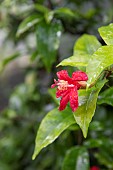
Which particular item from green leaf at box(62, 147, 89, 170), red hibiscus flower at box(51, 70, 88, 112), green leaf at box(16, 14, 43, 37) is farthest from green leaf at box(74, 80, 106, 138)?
green leaf at box(16, 14, 43, 37)

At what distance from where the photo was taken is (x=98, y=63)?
822mm

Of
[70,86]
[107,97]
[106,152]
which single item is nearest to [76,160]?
[106,152]

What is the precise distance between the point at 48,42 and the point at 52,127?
43 centimetres

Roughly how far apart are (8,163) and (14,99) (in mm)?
352

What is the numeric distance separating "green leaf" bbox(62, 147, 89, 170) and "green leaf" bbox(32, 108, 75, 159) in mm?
215

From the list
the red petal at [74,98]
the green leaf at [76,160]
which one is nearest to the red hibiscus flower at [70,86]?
the red petal at [74,98]

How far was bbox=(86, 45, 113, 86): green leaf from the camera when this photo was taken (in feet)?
2.66

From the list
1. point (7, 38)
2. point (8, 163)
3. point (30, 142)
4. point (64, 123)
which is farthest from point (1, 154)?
point (64, 123)

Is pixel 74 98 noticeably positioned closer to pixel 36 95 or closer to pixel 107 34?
pixel 107 34

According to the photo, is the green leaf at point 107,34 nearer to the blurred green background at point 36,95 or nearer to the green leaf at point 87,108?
the green leaf at point 87,108

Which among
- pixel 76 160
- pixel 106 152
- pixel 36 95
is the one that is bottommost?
pixel 36 95

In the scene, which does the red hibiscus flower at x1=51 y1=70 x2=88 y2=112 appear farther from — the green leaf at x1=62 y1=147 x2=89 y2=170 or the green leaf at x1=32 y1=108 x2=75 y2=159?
the green leaf at x1=62 y1=147 x2=89 y2=170

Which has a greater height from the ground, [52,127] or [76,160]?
[52,127]

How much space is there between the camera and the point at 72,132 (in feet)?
5.51
